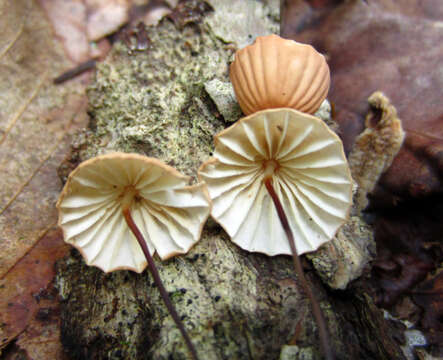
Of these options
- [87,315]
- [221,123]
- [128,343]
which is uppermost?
[221,123]

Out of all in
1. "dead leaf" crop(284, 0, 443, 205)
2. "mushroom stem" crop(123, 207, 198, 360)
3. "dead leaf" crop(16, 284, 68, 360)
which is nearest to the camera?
"mushroom stem" crop(123, 207, 198, 360)

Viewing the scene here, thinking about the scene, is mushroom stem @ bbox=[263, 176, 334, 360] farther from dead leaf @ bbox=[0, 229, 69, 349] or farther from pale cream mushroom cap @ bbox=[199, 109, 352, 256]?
dead leaf @ bbox=[0, 229, 69, 349]

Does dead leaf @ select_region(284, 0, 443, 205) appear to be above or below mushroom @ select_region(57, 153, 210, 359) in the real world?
above

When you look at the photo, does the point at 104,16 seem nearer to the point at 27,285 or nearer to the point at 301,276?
the point at 27,285

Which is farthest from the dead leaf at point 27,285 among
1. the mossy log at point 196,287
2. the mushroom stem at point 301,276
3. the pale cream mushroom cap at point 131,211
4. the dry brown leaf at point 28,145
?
the mushroom stem at point 301,276

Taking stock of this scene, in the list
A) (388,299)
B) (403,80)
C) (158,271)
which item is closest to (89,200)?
(158,271)

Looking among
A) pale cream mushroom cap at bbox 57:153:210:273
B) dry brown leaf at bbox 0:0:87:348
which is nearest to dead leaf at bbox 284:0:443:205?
pale cream mushroom cap at bbox 57:153:210:273

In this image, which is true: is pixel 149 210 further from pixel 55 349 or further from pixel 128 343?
pixel 55 349

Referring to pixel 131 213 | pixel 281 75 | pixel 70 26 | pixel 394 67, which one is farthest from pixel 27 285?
pixel 394 67
